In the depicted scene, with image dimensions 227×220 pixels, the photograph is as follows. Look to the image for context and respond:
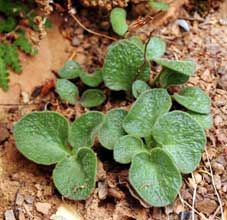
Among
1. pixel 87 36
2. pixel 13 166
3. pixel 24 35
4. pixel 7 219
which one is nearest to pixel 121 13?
pixel 87 36

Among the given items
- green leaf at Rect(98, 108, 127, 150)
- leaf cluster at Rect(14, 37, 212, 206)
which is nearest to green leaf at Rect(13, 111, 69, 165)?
leaf cluster at Rect(14, 37, 212, 206)

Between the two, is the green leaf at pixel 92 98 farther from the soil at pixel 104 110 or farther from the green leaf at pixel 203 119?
the green leaf at pixel 203 119

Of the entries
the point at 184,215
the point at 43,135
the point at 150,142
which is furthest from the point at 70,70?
the point at 184,215

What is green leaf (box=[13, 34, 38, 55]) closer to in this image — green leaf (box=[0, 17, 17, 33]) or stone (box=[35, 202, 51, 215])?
green leaf (box=[0, 17, 17, 33])

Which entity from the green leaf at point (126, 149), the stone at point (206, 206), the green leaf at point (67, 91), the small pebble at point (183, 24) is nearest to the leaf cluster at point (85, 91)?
the green leaf at point (67, 91)

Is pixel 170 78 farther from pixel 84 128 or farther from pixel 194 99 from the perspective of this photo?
pixel 84 128

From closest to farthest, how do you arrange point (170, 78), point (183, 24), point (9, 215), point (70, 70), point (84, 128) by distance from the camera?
1. point (9, 215)
2. point (84, 128)
3. point (170, 78)
4. point (70, 70)
5. point (183, 24)

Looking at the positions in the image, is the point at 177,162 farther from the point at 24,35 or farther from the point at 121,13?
the point at 24,35
